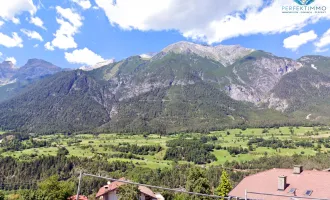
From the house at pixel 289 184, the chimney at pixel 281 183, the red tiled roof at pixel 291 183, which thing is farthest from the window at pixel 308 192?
the chimney at pixel 281 183

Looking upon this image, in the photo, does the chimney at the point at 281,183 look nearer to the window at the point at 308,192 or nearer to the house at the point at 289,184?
the house at the point at 289,184

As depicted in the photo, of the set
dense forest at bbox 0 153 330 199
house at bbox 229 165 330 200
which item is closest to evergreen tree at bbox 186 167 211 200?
house at bbox 229 165 330 200

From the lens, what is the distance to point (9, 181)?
11925 centimetres

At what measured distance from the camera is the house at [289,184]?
2536 cm

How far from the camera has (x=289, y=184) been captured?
2758 centimetres

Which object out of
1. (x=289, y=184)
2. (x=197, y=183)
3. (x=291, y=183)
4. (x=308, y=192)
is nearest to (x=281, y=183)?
(x=289, y=184)

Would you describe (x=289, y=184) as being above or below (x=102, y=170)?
above

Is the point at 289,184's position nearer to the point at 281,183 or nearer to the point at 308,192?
the point at 281,183

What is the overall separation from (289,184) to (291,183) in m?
0.23

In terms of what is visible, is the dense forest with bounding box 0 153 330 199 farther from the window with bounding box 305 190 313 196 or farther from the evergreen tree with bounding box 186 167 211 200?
the window with bounding box 305 190 313 196

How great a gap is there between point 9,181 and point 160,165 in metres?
61.6

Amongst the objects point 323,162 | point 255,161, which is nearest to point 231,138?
point 255,161

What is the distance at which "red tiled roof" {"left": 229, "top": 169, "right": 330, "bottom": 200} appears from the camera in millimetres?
25375

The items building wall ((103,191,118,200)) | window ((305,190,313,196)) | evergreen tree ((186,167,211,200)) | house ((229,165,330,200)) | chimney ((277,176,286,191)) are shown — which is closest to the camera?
window ((305,190,313,196))
